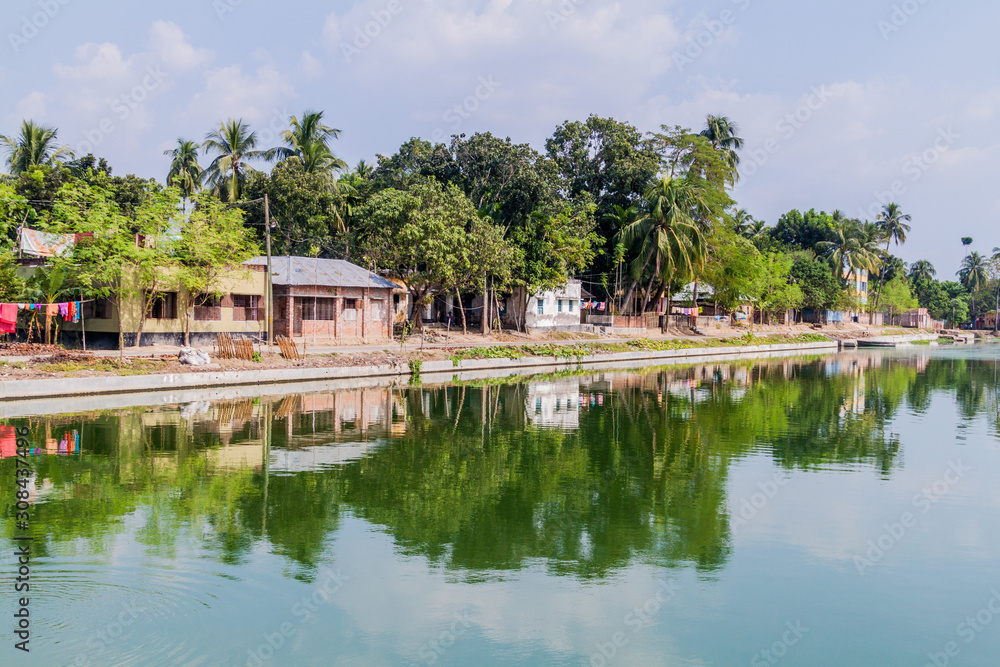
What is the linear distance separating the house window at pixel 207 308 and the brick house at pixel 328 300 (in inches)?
121

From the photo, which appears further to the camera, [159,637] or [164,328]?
[164,328]

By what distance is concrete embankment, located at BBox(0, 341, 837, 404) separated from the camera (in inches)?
961

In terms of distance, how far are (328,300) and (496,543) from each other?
31.9 meters

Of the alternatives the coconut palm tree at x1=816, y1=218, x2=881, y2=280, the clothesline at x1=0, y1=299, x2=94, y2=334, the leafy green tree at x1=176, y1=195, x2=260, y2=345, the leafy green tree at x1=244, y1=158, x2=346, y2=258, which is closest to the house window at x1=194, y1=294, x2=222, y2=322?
the leafy green tree at x1=176, y1=195, x2=260, y2=345

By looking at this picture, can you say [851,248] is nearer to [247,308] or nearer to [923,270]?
[923,270]

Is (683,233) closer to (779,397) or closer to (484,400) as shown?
(779,397)

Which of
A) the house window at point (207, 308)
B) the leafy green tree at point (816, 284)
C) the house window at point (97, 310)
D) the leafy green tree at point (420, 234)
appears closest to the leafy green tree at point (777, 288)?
the leafy green tree at point (816, 284)

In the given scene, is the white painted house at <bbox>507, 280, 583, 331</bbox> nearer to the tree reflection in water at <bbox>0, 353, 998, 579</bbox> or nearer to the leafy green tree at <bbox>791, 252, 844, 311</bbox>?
the tree reflection in water at <bbox>0, 353, 998, 579</bbox>

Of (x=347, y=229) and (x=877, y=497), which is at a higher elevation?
(x=347, y=229)

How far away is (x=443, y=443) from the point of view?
19844 millimetres

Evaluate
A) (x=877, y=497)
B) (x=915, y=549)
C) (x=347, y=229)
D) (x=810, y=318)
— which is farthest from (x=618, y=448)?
(x=810, y=318)

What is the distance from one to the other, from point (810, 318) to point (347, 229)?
212 feet

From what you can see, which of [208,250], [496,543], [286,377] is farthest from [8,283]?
[496,543]

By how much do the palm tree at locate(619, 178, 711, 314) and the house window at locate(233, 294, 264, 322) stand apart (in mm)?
31724
